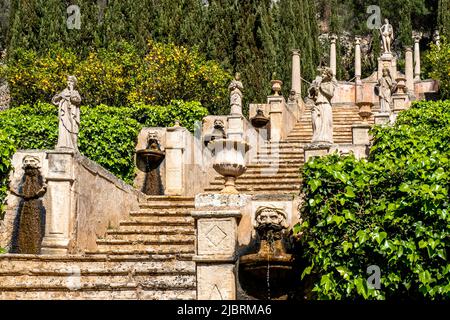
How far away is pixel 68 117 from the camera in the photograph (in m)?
14.7

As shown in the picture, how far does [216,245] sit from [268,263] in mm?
639

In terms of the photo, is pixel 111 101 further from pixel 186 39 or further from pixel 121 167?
pixel 121 167

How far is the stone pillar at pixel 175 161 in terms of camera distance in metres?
18.5

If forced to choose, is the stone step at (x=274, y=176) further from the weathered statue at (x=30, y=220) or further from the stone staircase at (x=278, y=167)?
the weathered statue at (x=30, y=220)

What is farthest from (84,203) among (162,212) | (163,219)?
(162,212)

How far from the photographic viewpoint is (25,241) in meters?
14.7

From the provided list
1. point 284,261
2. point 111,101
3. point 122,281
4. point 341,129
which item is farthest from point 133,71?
point 284,261

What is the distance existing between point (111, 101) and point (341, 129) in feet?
27.1

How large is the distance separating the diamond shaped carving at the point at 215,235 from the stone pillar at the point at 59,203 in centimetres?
514

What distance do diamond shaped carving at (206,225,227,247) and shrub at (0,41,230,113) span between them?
1745cm

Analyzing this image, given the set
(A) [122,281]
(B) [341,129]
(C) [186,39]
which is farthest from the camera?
(C) [186,39]

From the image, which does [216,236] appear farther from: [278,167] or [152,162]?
[278,167]

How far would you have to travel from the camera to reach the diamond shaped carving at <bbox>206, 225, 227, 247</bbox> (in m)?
9.27
